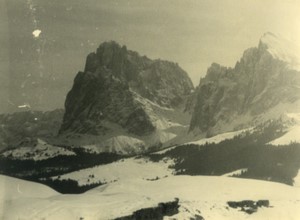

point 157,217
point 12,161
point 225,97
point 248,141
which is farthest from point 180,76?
point 12,161

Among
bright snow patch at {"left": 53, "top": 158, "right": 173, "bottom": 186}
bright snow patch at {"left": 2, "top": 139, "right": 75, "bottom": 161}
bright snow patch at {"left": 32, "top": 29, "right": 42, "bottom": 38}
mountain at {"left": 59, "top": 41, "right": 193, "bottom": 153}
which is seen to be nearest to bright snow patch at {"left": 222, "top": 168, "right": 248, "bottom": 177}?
bright snow patch at {"left": 53, "top": 158, "right": 173, "bottom": 186}

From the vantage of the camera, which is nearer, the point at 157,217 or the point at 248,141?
the point at 157,217

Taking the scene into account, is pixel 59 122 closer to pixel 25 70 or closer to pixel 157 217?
pixel 25 70

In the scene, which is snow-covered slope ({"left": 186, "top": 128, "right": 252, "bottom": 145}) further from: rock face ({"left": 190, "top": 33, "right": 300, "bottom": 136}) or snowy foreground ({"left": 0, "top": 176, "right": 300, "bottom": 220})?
snowy foreground ({"left": 0, "top": 176, "right": 300, "bottom": 220})

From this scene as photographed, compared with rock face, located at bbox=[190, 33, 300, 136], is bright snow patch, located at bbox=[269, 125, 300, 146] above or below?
below

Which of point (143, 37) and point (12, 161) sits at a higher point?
point (143, 37)
